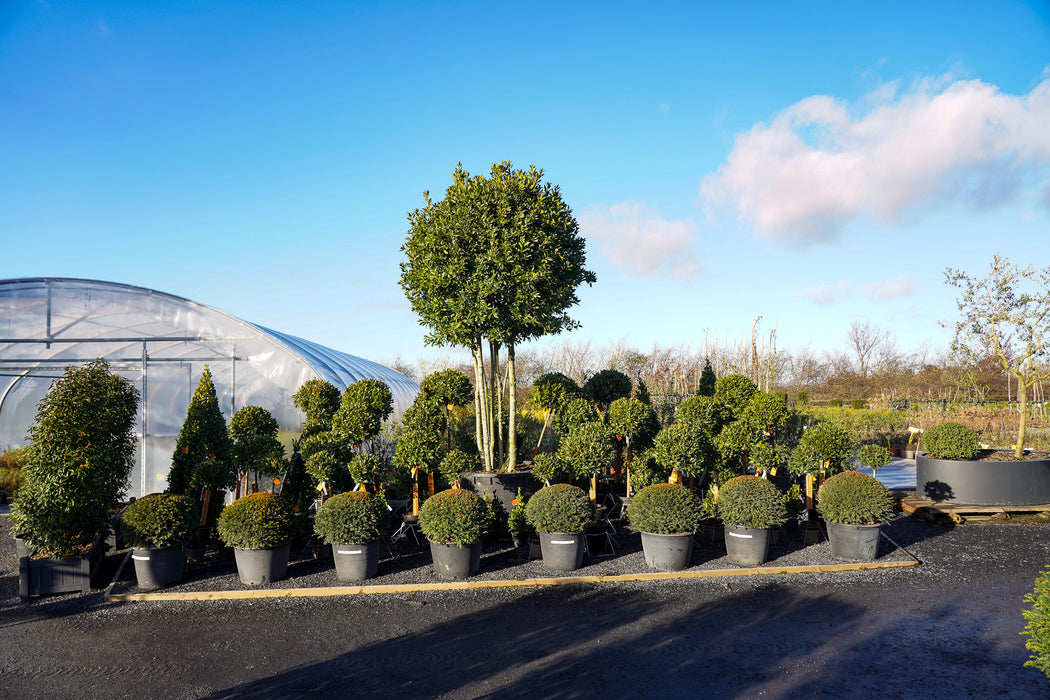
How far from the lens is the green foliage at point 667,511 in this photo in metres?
7.71

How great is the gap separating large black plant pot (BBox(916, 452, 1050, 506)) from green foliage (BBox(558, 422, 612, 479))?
6331mm

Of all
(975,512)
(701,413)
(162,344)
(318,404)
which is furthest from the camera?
(162,344)

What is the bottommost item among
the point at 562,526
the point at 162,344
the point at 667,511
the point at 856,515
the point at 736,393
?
the point at 856,515

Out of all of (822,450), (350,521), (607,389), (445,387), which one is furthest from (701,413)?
(350,521)

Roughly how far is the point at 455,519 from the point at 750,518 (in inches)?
142

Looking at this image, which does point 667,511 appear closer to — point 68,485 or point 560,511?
point 560,511

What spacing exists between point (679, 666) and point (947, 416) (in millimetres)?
19833

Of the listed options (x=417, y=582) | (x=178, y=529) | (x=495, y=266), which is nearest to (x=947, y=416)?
(x=495, y=266)

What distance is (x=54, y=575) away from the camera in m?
7.04

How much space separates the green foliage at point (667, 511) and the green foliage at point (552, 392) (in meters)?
2.96

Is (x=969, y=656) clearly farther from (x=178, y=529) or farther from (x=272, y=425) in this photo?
(x=272, y=425)

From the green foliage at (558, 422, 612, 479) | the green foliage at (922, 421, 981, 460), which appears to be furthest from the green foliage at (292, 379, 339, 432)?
the green foliage at (922, 421, 981, 460)

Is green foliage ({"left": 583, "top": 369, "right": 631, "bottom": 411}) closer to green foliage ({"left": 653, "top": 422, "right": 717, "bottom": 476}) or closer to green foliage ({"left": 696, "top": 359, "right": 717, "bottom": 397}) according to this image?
green foliage ({"left": 696, "top": 359, "right": 717, "bottom": 397})

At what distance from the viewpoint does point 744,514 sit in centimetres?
789
